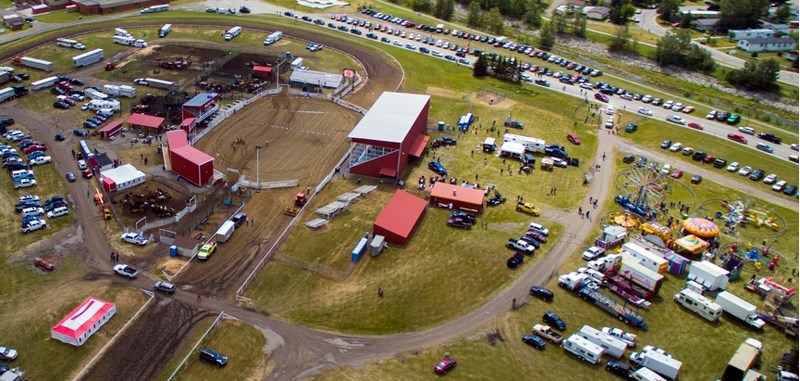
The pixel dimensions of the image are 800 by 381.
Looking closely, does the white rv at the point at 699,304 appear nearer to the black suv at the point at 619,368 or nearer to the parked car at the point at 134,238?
the black suv at the point at 619,368

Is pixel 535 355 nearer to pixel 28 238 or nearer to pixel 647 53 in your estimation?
pixel 28 238

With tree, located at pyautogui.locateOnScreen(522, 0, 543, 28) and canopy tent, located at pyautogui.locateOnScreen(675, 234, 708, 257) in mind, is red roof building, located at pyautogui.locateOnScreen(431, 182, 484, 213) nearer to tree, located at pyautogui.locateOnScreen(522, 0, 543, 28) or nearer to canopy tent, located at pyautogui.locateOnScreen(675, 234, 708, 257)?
canopy tent, located at pyautogui.locateOnScreen(675, 234, 708, 257)

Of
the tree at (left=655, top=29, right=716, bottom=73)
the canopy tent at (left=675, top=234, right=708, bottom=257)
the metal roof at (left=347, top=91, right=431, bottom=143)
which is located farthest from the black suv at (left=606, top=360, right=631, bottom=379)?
the tree at (left=655, top=29, right=716, bottom=73)

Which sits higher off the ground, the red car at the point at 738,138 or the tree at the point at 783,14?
the tree at the point at 783,14

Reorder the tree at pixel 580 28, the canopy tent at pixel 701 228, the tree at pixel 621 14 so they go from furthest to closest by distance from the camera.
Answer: the tree at pixel 621 14
the tree at pixel 580 28
the canopy tent at pixel 701 228

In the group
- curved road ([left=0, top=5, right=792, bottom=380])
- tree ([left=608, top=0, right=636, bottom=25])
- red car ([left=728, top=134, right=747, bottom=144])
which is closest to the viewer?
curved road ([left=0, top=5, right=792, bottom=380])

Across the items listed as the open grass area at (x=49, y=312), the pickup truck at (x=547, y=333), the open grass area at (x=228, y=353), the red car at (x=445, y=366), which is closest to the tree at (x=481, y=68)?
the pickup truck at (x=547, y=333)
